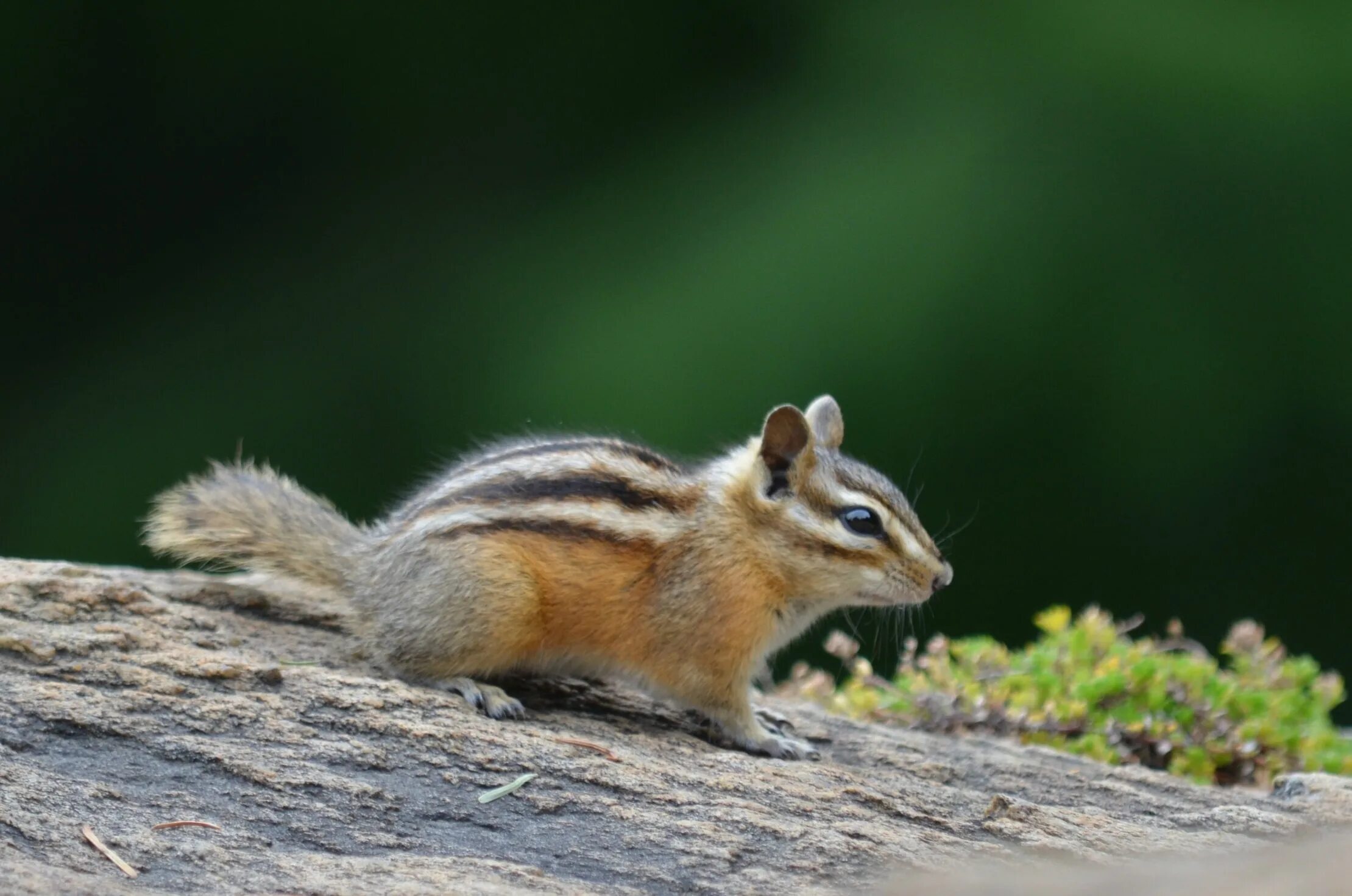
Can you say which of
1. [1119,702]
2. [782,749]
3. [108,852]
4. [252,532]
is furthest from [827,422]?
[108,852]

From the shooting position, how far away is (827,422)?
15.5 ft

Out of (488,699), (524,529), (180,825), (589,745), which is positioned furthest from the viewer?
(524,529)

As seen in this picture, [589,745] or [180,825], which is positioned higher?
[589,745]

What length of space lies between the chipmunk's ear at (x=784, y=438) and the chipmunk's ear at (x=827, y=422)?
0.35 m

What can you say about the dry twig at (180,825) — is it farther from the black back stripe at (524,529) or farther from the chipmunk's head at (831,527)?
the chipmunk's head at (831,527)

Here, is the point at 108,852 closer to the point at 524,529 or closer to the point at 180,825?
the point at 180,825

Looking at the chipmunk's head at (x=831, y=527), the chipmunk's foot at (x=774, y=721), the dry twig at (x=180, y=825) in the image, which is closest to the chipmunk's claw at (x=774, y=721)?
the chipmunk's foot at (x=774, y=721)

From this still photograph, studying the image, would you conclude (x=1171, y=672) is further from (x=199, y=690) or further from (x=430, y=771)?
(x=199, y=690)

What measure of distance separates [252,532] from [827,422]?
1768 millimetres

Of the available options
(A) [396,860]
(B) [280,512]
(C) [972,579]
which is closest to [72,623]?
(B) [280,512]

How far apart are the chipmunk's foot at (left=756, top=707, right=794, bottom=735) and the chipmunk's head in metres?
0.38

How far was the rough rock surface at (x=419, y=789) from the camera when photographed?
278cm

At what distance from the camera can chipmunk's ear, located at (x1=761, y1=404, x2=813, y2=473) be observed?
14.1ft

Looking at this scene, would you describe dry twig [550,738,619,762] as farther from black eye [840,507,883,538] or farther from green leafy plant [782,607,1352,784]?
green leafy plant [782,607,1352,784]
